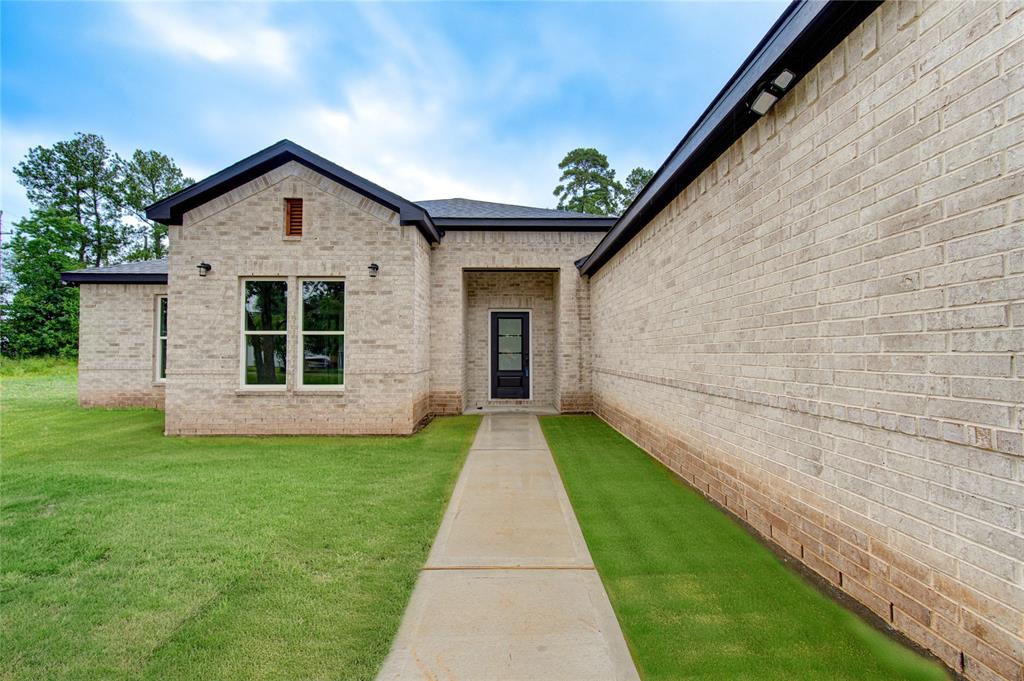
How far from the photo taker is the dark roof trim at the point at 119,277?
10.4 meters

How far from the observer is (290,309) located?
7.94m

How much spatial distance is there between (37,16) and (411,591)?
1623cm

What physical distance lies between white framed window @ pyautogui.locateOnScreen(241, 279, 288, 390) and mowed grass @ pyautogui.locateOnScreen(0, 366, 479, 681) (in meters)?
1.70

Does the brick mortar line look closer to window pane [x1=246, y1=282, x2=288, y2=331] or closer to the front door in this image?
the front door

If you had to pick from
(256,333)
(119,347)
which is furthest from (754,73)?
(119,347)

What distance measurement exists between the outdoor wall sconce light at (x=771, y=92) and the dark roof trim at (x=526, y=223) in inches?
274

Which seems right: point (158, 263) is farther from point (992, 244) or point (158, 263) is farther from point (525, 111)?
point (525, 111)

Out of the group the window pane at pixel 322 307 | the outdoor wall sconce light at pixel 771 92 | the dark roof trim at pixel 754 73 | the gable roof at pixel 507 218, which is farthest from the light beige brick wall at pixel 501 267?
the outdoor wall sconce light at pixel 771 92

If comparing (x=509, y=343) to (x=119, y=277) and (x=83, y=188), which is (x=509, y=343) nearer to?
(x=119, y=277)

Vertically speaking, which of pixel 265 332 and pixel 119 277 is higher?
pixel 119 277

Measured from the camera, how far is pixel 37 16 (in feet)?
34.9

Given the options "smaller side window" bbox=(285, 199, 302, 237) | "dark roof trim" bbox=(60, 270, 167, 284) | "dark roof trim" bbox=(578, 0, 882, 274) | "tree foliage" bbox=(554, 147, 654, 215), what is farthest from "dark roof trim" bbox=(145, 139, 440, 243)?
"tree foliage" bbox=(554, 147, 654, 215)

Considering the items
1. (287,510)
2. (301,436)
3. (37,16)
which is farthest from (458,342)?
(37,16)

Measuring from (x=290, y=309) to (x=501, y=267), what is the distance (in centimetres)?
461
